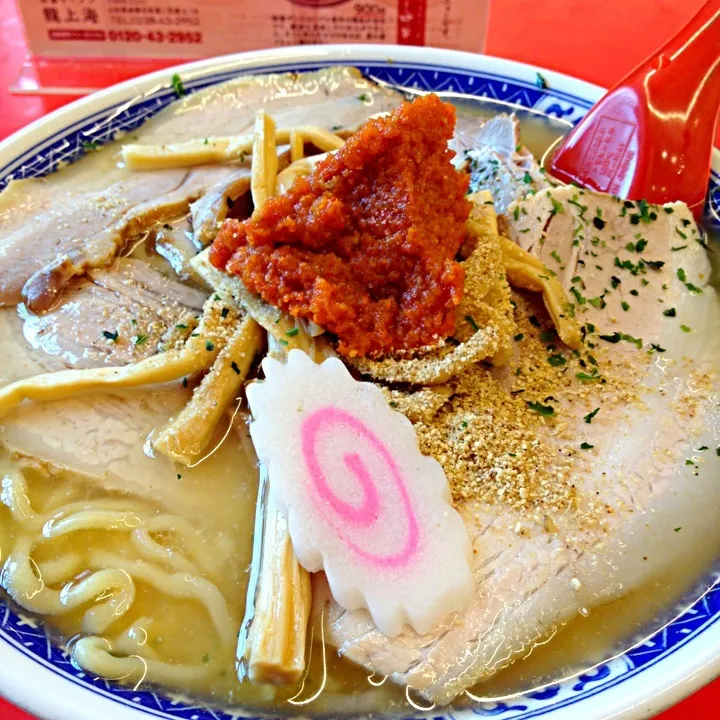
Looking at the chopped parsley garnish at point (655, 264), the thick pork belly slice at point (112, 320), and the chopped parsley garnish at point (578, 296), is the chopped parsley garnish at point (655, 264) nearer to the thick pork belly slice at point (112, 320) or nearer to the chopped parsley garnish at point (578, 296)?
the chopped parsley garnish at point (578, 296)

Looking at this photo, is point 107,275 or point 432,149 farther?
point 107,275

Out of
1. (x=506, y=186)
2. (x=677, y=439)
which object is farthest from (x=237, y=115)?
(x=677, y=439)

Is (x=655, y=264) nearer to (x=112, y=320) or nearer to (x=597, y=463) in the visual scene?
(x=597, y=463)

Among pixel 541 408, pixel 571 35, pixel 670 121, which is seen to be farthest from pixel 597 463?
pixel 571 35

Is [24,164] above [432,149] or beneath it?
beneath

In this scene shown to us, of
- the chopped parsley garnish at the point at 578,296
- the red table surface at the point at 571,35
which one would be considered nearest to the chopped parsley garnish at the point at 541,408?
the chopped parsley garnish at the point at 578,296

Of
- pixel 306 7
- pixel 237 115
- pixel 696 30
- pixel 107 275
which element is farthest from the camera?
pixel 306 7

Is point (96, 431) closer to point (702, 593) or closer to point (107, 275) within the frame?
point (107, 275)
